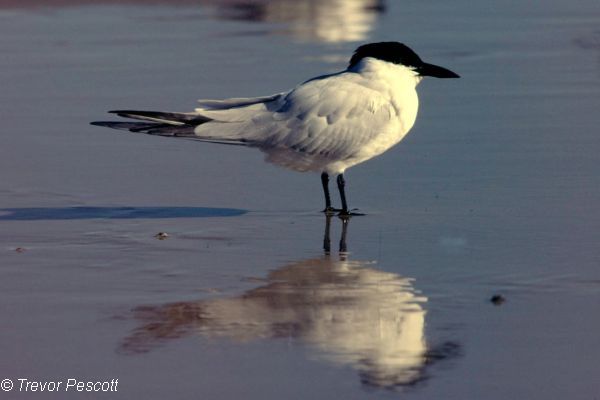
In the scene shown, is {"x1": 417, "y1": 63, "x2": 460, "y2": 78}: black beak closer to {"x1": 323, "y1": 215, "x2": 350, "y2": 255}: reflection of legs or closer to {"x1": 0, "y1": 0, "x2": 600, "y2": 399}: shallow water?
{"x1": 0, "y1": 0, "x2": 600, "y2": 399}: shallow water

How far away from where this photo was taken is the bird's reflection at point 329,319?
5.25m

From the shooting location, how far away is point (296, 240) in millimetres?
7363

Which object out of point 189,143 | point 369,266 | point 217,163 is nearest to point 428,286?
point 369,266

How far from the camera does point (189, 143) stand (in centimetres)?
982

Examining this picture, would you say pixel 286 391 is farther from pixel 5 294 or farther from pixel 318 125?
pixel 318 125

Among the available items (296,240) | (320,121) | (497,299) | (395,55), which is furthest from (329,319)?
(395,55)

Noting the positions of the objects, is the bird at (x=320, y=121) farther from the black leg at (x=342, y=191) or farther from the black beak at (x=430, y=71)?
the black beak at (x=430, y=71)

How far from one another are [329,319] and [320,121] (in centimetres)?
255

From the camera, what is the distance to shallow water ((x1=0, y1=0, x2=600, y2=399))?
17.1ft

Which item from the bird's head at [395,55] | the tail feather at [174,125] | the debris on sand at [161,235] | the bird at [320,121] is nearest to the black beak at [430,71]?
the bird's head at [395,55]

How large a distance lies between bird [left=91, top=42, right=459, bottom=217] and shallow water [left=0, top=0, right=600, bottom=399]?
248 mm

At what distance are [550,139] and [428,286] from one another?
333 centimetres

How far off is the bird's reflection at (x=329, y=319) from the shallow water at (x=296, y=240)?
15 mm

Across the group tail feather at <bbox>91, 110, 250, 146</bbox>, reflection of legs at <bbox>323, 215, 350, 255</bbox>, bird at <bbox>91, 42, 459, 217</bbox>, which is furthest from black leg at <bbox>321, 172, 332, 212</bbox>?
tail feather at <bbox>91, 110, 250, 146</bbox>
